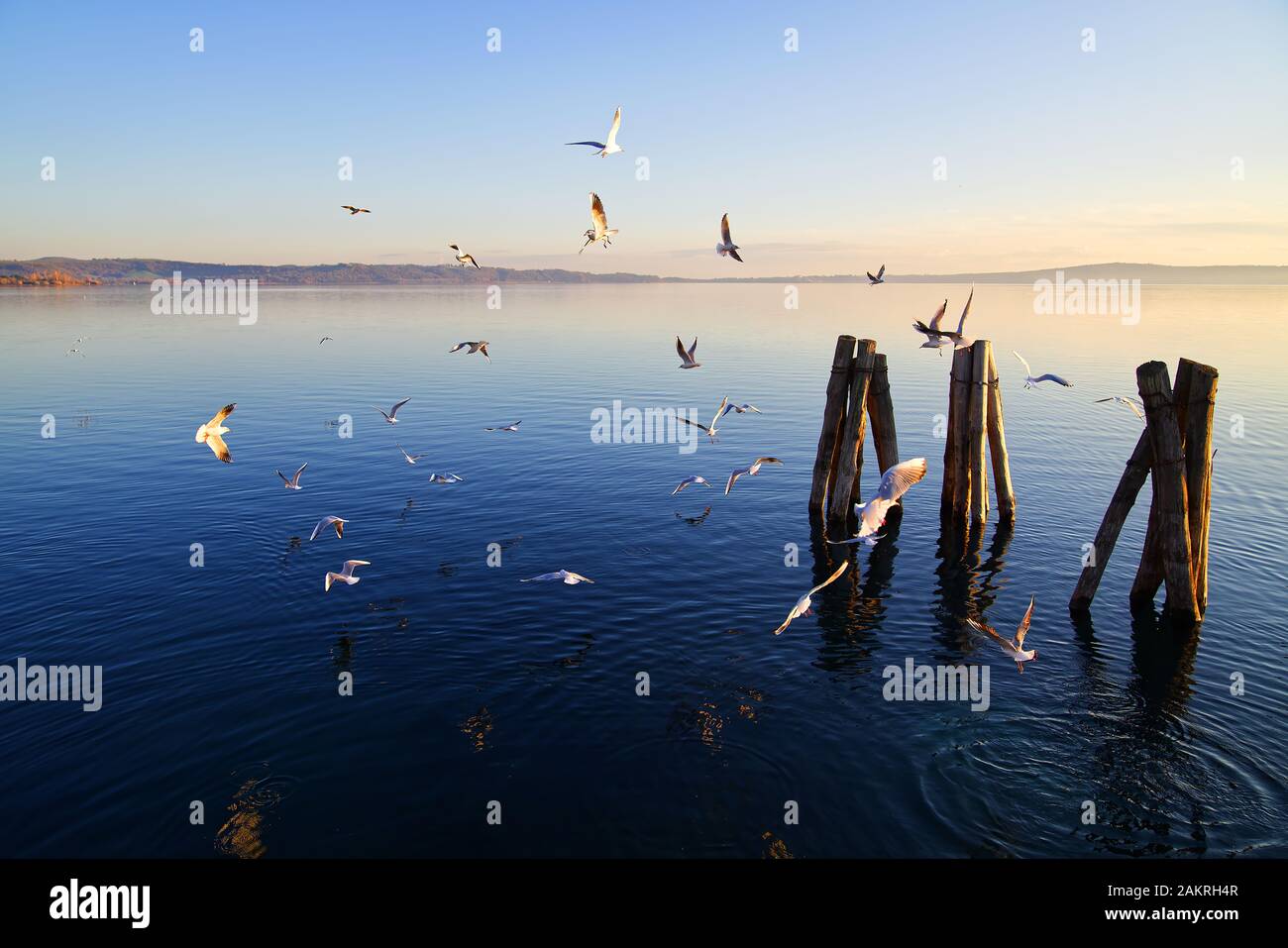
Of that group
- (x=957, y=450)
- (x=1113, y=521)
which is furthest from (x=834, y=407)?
(x=1113, y=521)

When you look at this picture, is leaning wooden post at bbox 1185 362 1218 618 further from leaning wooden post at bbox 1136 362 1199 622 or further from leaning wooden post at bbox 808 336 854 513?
leaning wooden post at bbox 808 336 854 513

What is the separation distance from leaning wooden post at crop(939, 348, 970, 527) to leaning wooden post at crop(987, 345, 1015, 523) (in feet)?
2.42

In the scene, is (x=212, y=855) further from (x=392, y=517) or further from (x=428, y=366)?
(x=428, y=366)

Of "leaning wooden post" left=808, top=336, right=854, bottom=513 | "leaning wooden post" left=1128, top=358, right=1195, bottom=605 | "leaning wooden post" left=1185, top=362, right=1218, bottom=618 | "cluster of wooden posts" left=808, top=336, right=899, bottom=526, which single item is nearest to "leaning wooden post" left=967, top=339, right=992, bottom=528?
"cluster of wooden posts" left=808, top=336, right=899, bottom=526

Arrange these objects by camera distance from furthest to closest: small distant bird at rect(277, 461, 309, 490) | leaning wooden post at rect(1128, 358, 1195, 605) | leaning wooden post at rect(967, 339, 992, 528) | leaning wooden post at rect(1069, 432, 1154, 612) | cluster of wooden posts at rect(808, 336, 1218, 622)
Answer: small distant bird at rect(277, 461, 309, 490) < leaning wooden post at rect(967, 339, 992, 528) < leaning wooden post at rect(1069, 432, 1154, 612) < leaning wooden post at rect(1128, 358, 1195, 605) < cluster of wooden posts at rect(808, 336, 1218, 622)

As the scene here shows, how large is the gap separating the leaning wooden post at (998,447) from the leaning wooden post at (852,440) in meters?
3.55

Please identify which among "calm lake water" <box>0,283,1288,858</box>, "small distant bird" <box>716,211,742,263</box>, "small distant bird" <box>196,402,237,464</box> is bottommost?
"calm lake water" <box>0,283,1288,858</box>

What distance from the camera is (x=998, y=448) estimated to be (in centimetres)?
2380

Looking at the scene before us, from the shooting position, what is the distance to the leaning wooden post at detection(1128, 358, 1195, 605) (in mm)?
16500

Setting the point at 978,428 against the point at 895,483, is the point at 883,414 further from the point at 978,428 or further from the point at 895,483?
the point at 895,483

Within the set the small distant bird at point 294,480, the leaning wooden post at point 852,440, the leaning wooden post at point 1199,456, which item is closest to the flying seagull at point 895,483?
the leaning wooden post at point 1199,456

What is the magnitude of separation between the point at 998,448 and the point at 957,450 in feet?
3.90

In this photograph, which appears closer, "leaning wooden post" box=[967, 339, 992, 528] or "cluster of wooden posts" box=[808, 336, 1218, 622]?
"cluster of wooden posts" box=[808, 336, 1218, 622]
